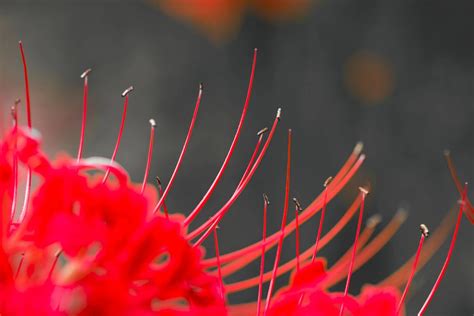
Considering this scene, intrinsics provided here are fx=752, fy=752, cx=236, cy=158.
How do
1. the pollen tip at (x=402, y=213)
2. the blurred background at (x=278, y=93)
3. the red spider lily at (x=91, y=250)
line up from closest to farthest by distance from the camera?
the red spider lily at (x=91, y=250) < the pollen tip at (x=402, y=213) < the blurred background at (x=278, y=93)

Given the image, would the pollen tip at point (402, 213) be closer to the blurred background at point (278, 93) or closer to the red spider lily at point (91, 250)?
the blurred background at point (278, 93)

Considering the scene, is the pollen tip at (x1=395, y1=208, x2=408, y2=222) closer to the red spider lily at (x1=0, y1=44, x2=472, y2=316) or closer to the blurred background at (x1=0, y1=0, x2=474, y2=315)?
the blurred background at (x1=0, y1=0, x2=474, y2=315)

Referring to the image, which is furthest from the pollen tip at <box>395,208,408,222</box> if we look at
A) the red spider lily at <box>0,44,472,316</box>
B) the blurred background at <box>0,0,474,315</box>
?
the red spider lily at <box>0,44,472,316</box>

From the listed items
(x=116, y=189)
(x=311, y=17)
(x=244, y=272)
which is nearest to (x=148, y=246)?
Answer: (x=116, y=189)

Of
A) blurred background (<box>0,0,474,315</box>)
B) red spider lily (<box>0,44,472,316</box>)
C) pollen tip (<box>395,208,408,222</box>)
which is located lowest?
red spider lily (<box>0,44,472,316</box>)

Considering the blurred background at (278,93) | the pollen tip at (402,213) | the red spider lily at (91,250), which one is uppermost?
the blurred background at (278,93)

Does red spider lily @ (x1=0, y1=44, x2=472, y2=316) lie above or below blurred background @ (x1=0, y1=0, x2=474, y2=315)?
below

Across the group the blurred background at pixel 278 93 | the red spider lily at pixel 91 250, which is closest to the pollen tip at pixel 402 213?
the blurred background at pixel 278 93

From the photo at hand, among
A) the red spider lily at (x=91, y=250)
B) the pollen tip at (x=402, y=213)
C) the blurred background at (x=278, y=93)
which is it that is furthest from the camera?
the blurred background at (x=278, y=93)

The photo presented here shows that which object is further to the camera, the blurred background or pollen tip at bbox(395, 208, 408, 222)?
the blurred background

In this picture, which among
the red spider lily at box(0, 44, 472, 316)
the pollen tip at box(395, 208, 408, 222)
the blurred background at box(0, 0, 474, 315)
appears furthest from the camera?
the blurred background at box(0, 0, 474, 315)

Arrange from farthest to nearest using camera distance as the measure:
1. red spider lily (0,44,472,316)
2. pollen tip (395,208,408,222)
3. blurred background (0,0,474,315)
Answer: blurred background (0,0,474,315), pollen tip (395,208,408,222), red spider lily (0,44,472,316)
